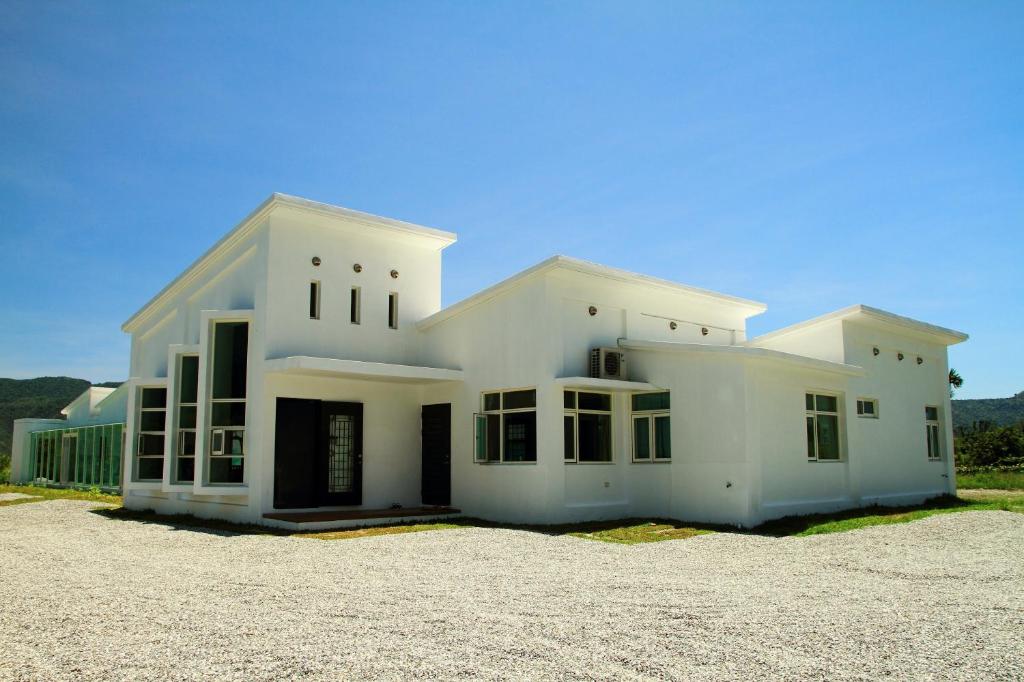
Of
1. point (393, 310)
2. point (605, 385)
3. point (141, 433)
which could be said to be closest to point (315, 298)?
point (393, 310)

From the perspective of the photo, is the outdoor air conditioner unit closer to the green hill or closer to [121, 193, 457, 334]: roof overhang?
[121, 193, 457, 334]: roof overhang

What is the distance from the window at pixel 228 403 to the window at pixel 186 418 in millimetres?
687

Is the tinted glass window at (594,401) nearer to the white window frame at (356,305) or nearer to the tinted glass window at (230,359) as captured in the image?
the white window frame at (356,305)

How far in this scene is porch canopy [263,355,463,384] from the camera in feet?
46.3

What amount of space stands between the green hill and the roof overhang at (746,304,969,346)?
49.8 meters

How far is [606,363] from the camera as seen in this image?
49.3 ft

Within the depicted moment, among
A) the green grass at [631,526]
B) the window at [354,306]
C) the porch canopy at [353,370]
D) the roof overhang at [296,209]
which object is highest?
the roof overhang at [296,209]

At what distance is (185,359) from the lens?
16.0 metres

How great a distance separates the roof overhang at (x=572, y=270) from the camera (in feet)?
47.8

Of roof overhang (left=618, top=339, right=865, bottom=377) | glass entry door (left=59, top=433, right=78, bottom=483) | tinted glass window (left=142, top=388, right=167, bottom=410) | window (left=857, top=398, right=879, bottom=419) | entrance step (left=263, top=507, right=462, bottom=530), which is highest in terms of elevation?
roof overhang (left=618, top=339, right=865, bottom=377)

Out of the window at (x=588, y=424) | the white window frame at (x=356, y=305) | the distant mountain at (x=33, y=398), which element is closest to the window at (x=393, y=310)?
the white window frame at (x=356, y=305)

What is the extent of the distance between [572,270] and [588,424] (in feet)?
9.72

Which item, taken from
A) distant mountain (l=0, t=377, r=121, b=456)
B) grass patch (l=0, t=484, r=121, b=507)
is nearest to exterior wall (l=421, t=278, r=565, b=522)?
grass patch (l=0, t=484, r=121, b=507)

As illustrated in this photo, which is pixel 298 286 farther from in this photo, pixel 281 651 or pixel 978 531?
pixel 978 531
